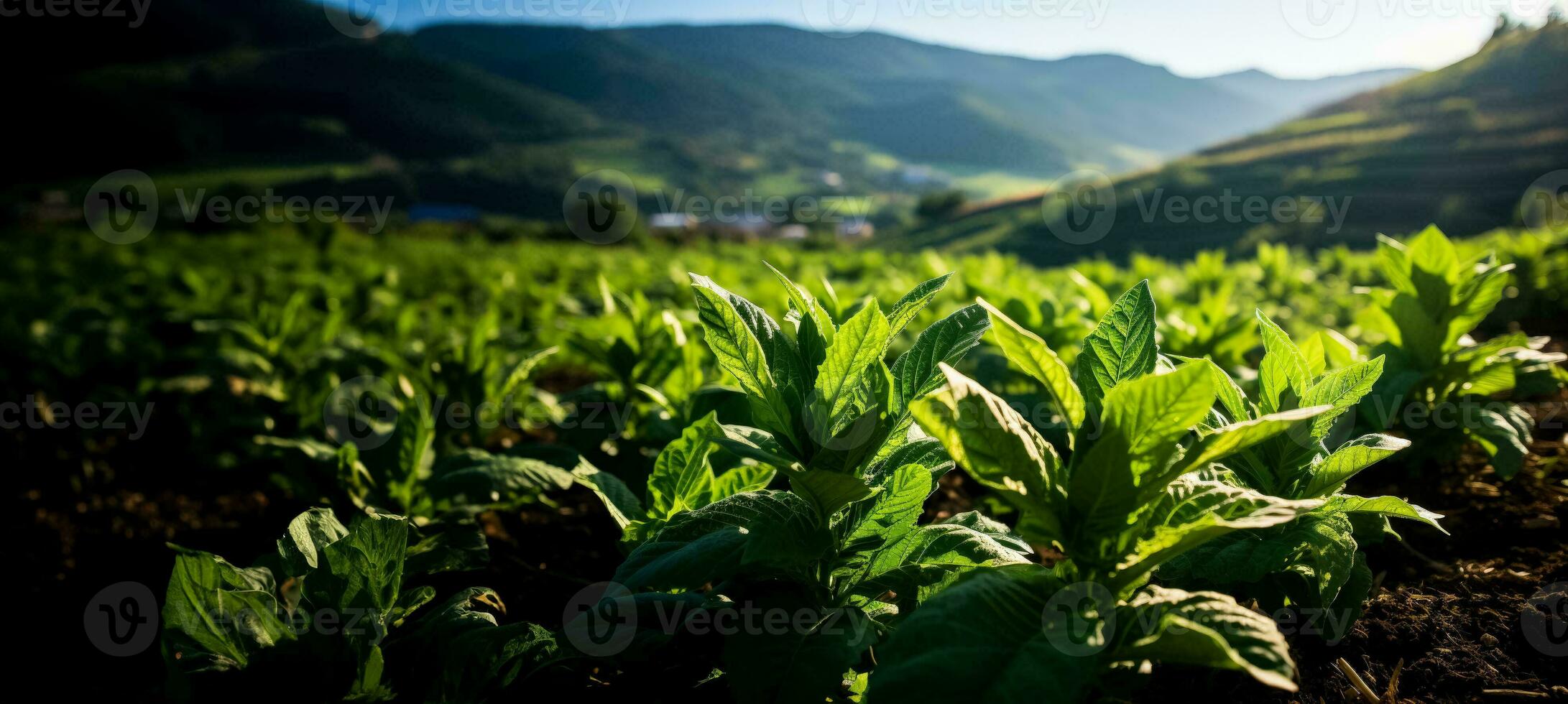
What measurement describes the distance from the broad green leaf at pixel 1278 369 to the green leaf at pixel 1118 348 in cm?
40

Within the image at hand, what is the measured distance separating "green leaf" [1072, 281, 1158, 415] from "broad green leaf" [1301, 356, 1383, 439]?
0.47 m

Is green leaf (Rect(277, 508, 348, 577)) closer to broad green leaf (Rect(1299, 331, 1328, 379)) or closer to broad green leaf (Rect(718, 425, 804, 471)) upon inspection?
broad green leaf (Rect(718, 425, 804, 471))

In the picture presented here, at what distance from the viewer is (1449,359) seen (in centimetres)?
232

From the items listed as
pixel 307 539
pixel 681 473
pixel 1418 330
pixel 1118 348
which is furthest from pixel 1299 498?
pixel 307 539

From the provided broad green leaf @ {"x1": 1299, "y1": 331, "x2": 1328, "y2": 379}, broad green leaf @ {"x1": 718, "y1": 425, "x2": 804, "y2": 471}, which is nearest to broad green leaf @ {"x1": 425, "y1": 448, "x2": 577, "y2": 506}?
broad green leaf @ {"x1": 718, "y1": 425, "x2": 804, "y2": 471}

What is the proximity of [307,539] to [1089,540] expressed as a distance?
5.57ft

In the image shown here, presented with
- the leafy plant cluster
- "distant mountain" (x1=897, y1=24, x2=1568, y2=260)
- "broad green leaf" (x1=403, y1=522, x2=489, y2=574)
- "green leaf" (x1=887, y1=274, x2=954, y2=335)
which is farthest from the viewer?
"distant mountain" (x1=897, y1=24, x2=1568, y2=260)

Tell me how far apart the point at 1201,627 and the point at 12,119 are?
467ft

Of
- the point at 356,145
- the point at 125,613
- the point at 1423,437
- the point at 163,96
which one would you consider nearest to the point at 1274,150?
the point at 1423,437

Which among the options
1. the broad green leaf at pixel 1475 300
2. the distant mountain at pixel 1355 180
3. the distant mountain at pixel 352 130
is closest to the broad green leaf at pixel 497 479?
the broad green leaf at pixel 1475 300

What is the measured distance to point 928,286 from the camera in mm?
1445

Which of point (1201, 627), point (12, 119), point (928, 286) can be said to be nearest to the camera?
point (1201, 627)

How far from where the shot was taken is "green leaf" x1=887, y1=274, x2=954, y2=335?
140 centimetres

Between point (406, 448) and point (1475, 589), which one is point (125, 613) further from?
point (1475, 589)
